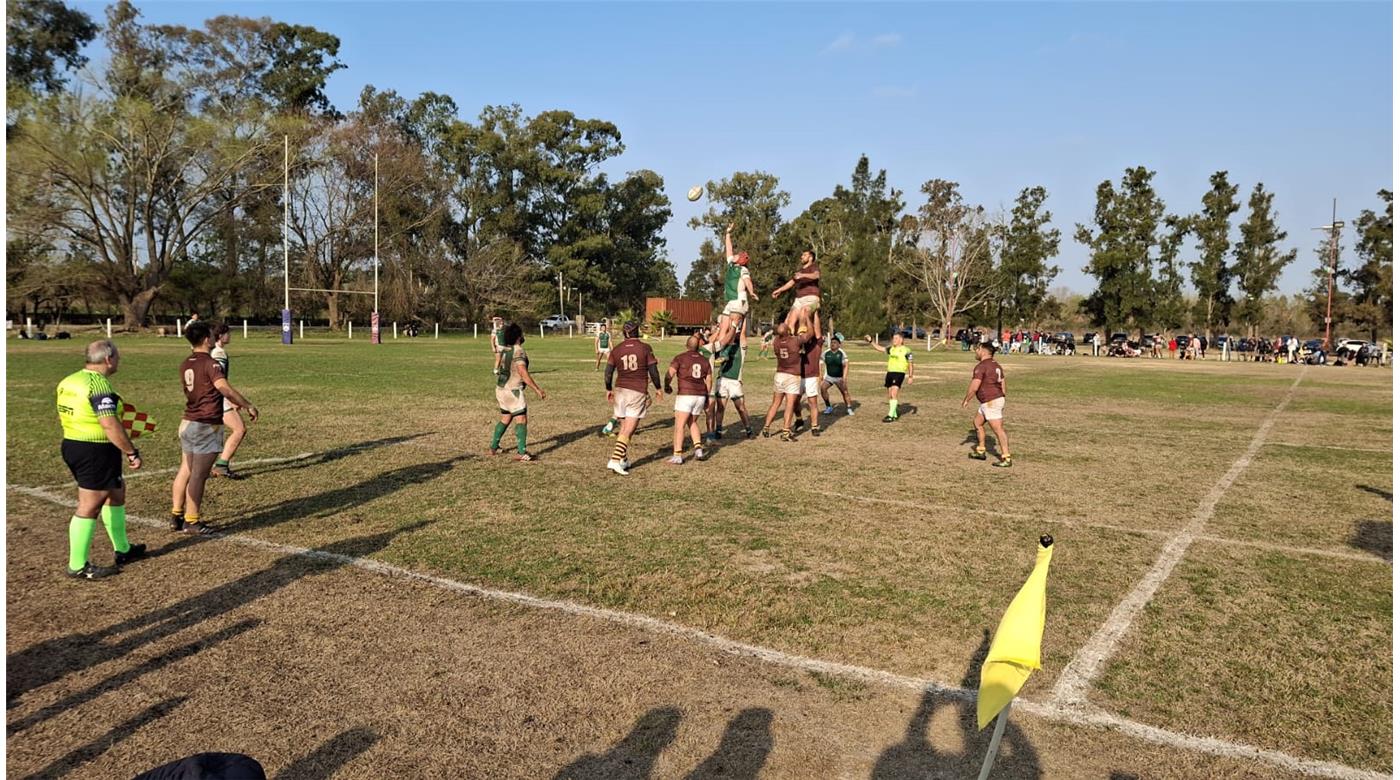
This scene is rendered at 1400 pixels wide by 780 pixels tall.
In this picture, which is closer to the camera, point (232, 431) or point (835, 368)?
point (232, 431)

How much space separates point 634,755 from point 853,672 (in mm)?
1471

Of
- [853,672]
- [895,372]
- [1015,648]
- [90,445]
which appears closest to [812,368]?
[895,372]

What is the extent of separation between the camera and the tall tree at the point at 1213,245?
66812 mm

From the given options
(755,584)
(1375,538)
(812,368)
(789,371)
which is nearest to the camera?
(755,584)

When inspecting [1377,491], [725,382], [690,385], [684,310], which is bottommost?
[1377,491]

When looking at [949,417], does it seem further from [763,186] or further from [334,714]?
[763,186]

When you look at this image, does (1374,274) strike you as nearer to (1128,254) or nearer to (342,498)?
(1128,254)

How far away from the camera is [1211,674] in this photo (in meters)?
4.72

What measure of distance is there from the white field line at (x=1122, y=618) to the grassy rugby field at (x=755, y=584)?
3.1 inches

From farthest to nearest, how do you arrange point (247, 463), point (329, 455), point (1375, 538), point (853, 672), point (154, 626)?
point (329, 455)
point (247, 463)
point (1375, 538)
point (154, 626)
point (853, 672)

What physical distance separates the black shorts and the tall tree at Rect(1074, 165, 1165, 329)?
7032 cm

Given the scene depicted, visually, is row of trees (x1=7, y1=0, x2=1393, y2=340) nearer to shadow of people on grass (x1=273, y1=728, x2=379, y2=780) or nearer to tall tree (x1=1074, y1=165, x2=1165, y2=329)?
tall tree (x1=1074, y1=165, x2=1165, y2=329)

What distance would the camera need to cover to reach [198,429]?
24.6ft

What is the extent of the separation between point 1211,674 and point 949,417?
12355 millimetres
